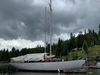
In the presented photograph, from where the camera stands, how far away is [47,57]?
61.5 metres

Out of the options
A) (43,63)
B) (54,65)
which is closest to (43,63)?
(43,63)

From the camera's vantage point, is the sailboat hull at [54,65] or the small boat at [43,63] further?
the small boat at [43,63]

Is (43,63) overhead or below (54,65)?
overhead

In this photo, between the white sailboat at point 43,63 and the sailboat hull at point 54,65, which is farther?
the white sailboat at point 43,63

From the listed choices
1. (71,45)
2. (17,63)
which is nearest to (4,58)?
(71,45)

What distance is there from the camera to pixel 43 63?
191ft

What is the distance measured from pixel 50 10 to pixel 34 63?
2061cm

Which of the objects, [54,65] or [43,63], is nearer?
[54,65]

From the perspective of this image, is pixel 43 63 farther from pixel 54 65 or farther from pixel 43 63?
pixel 54 65

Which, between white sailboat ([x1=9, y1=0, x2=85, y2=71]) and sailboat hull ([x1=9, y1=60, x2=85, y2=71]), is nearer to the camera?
sailboat hull ([x1=9, y1=60, x2=85, y2=71])

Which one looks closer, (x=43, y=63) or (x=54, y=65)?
(x=54, y=65)

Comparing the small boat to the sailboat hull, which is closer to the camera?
the sailboat hull

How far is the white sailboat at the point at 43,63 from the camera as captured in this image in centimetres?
5578

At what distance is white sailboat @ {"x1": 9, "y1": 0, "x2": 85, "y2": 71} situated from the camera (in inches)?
2196
